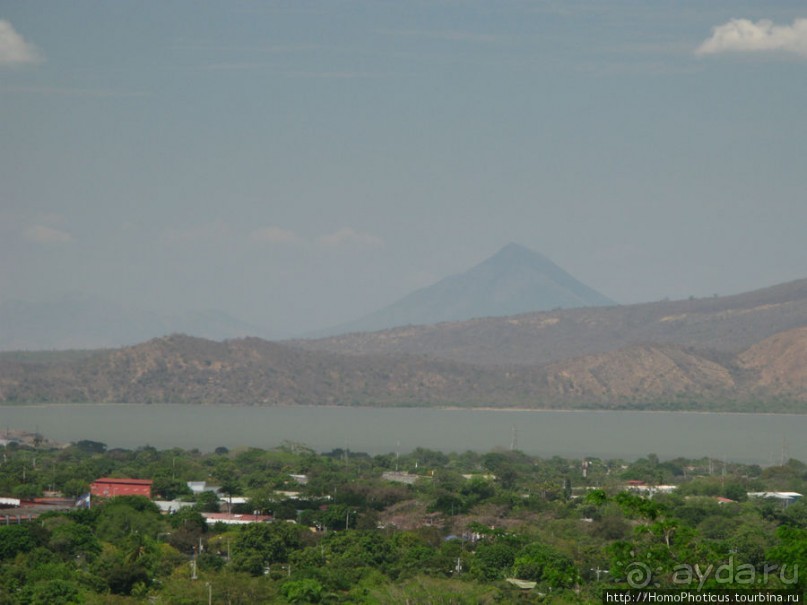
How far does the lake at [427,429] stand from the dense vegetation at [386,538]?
3528 centimetres

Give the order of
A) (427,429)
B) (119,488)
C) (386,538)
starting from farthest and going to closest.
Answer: (427,429) < (119,488) < (386,538)

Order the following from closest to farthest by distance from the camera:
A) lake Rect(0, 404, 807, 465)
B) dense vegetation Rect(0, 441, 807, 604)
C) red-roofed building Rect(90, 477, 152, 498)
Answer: dense vegetation Rect(0, 441, 807, 604) → red-roofed building Rect(90, 477, 152, 498) → lake Rect(0, 404, 807, 465)

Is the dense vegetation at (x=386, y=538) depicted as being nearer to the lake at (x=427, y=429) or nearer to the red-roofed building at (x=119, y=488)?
the red-roofed building at (x=119, y=488)

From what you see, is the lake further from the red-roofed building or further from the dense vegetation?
the red-roofed building

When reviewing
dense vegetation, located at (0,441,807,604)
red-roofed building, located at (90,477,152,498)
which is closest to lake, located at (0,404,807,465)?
dense vegetation, located at (0,441,807,604)

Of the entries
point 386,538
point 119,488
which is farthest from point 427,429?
point 386,538

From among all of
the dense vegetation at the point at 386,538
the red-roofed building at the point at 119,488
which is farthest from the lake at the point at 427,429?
the red-roofed building at the point at 119,488

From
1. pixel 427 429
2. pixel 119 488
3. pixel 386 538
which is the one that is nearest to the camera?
pixel 386 538

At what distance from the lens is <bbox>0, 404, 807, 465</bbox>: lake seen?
12444cm

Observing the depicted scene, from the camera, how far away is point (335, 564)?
1778 inches

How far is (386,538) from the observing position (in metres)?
51.5

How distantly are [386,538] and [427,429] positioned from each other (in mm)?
100613

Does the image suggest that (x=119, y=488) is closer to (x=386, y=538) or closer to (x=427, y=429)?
(x=386, y=538)

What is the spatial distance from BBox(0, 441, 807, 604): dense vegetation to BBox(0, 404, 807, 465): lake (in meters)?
35.3
